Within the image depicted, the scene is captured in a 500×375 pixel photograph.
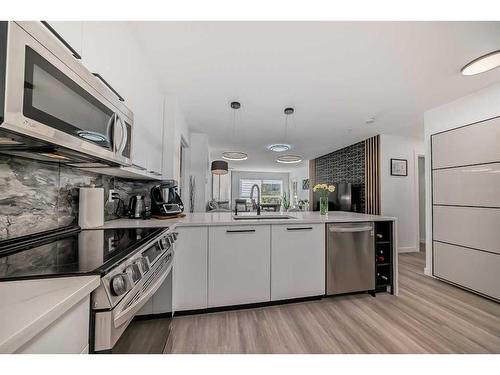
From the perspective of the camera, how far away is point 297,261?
6.74 ft

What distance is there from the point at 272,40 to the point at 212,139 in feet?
11.0

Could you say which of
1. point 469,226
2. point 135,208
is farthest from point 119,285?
point 469,226

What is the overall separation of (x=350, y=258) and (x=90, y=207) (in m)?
2.40

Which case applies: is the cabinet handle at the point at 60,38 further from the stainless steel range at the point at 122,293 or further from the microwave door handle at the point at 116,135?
the stainless steel range at the point at 122,293

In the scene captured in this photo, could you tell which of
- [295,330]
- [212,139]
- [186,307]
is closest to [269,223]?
[295,330]

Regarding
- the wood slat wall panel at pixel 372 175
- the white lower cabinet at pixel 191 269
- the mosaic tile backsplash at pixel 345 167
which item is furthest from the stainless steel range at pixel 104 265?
the mosaic tile backsplash at pixel 345 167

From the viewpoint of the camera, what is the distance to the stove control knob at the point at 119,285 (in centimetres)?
67

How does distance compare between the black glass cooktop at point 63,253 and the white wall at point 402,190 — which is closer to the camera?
the black glass cooktop at point 63,253

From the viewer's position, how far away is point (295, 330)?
1.67 meters

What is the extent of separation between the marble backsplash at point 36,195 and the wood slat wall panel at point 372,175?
4.75m

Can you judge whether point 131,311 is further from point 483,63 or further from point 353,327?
point 483,63

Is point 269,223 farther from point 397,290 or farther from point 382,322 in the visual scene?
point 397,290

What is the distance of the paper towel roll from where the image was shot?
1386mm

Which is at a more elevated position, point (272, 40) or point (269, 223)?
point (272, 40)
